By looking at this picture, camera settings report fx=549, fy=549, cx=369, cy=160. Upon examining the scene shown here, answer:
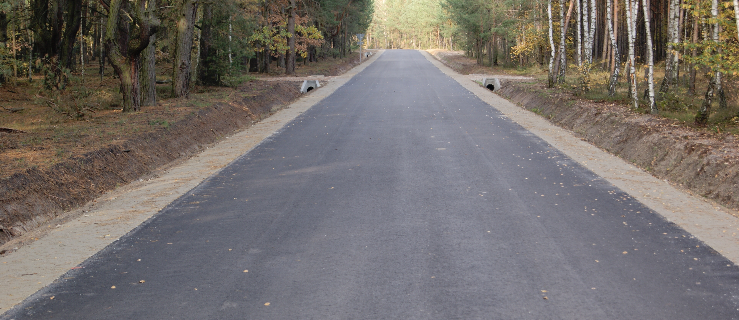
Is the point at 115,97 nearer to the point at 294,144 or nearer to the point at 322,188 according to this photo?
the point at 294,144

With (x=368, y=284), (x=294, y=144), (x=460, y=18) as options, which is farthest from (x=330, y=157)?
(x=460, y=18)

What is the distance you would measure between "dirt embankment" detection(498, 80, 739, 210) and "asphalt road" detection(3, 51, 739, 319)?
56.0 inches

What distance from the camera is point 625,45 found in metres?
44.9

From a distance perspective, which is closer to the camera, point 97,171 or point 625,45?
point 97,171

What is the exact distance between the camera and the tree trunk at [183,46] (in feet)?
61.9

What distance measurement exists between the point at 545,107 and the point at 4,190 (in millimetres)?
16132

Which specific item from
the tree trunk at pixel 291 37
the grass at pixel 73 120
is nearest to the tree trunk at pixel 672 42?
the grass at pixel 73 120

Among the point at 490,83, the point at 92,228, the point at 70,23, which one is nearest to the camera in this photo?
the point at 92,228

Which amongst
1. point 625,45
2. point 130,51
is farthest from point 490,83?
point 625,45

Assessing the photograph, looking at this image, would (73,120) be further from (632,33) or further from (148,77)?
(632,33)

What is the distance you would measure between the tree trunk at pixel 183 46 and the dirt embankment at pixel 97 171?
3.37 metres

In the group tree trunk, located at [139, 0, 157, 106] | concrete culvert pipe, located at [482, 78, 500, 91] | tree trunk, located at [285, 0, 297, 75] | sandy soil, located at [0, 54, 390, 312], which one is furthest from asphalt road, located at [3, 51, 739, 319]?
tree trunk, located at [285, 0, 297, 75]

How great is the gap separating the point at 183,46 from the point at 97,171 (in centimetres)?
1059

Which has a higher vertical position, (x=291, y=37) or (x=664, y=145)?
(x=291, y=37)
